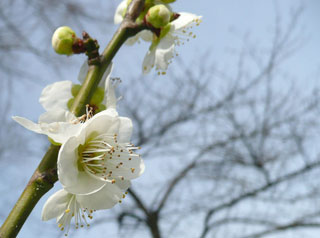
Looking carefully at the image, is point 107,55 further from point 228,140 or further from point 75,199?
point 228,140

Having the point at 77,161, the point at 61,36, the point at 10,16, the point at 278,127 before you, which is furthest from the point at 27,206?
the point at 278,127

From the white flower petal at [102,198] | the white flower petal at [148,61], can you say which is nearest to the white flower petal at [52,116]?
the white flower petal at [102,198]

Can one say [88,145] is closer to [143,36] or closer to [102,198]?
[102,198]

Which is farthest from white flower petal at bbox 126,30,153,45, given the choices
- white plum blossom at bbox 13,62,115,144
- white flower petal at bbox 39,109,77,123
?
white flower petal at bbox 39,109,77,123

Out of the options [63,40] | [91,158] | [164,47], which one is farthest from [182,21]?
[91,158]

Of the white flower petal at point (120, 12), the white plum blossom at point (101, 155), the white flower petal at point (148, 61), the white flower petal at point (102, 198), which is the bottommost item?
the white flower petal at point (102, 198)

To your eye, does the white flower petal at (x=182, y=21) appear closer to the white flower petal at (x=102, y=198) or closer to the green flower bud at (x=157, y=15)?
Result: the green flower bud at (x=157, y=15)
